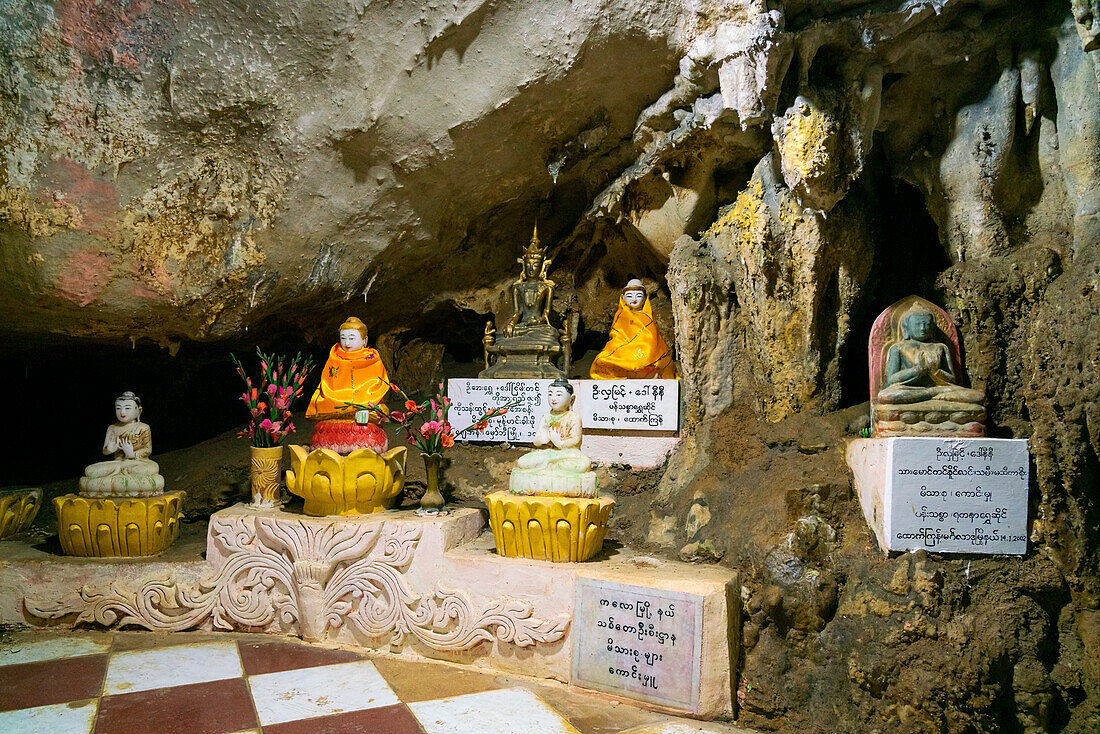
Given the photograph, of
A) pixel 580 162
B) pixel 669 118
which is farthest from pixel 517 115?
pixel 669 118

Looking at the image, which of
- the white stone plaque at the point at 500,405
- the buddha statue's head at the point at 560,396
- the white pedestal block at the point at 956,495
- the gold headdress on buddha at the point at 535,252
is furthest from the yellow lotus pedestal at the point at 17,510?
the white pedestal block at the point at 956,495

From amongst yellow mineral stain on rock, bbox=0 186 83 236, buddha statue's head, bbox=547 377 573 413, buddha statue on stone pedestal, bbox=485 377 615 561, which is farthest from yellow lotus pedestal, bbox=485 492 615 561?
yellow mineral stain on rock, bbox=0 186 83 236

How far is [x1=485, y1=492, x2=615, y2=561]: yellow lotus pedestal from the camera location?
3900 mm

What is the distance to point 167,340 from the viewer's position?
19.6 feet

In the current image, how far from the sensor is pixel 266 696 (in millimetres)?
3455

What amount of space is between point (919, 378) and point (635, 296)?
2.65m

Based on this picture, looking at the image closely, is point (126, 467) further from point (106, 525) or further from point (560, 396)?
point (560, 396)

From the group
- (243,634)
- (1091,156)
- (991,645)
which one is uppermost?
(1091,156)

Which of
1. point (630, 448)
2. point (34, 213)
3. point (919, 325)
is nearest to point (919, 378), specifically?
point (919, 325)

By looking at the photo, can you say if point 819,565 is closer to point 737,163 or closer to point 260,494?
point 737,163

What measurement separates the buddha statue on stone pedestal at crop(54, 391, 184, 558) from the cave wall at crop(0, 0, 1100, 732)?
1.20 metres

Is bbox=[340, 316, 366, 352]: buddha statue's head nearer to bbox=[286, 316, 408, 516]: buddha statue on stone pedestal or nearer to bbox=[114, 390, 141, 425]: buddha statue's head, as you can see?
bbox=[286, 316, 408, 516]: buddha statue on stone pedestal

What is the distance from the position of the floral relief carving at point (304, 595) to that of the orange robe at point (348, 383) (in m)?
0.93

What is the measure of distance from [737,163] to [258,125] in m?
3.54
